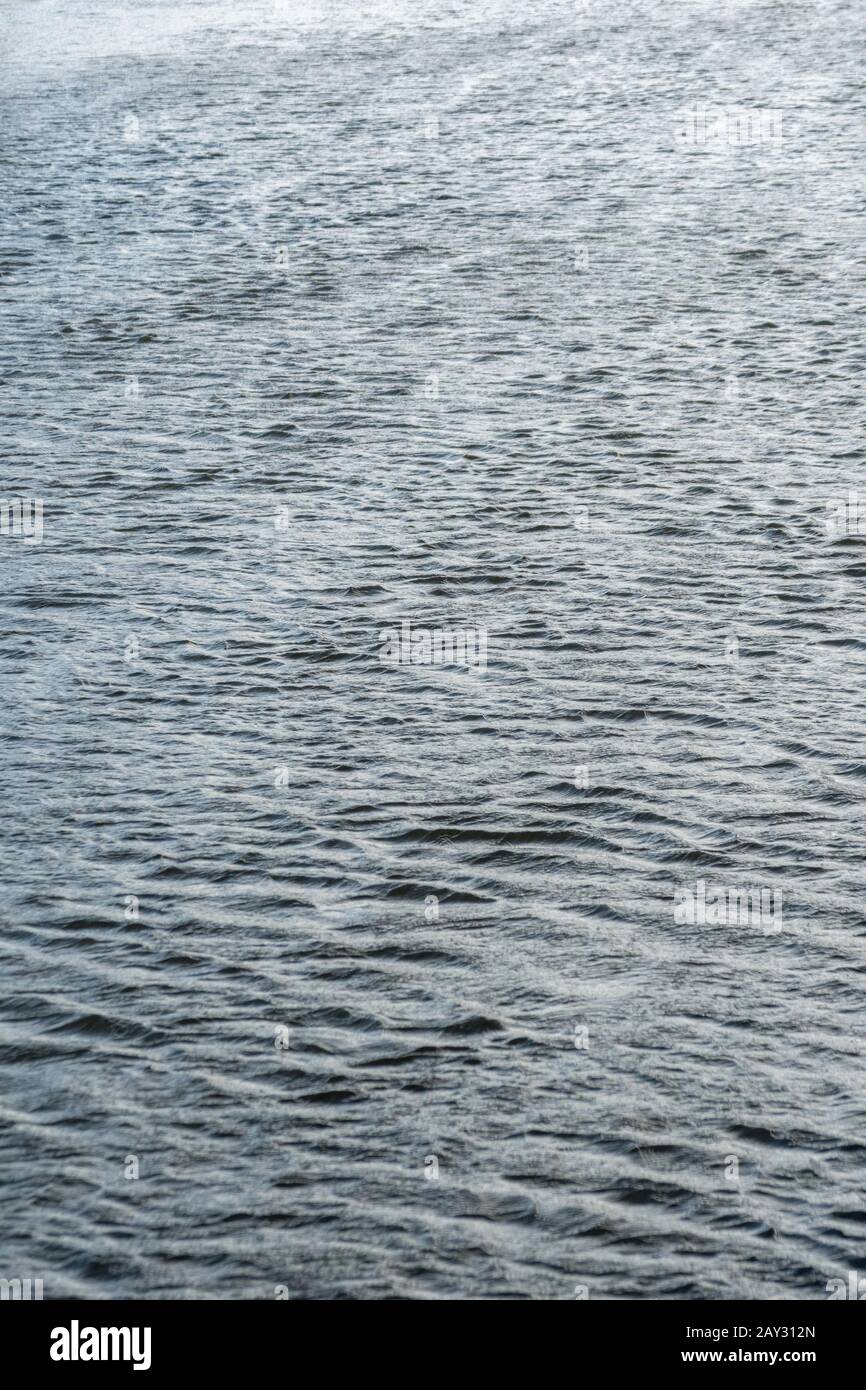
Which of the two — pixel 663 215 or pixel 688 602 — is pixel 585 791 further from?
pixel 663 215

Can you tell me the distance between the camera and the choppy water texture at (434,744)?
8773mm

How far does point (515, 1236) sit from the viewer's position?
334 inches

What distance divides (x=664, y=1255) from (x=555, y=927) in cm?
268

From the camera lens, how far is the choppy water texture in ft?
28.8

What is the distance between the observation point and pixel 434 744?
41.9 ft

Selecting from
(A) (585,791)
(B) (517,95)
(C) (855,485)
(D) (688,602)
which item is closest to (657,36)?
(B) (517,95)

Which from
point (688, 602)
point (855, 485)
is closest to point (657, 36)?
point (855, 485)

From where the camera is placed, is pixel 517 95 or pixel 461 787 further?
pixel 517 95

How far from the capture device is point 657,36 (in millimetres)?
39500
